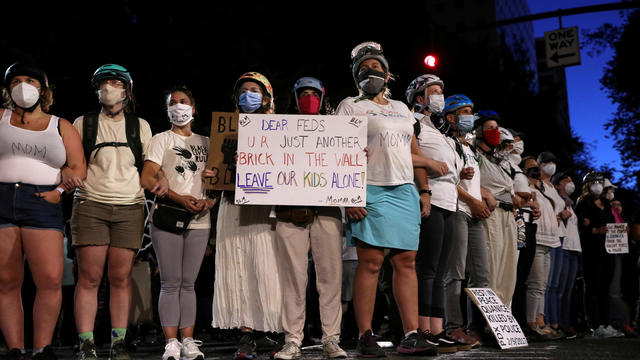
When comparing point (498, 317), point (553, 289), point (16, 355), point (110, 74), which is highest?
point (110, 74)

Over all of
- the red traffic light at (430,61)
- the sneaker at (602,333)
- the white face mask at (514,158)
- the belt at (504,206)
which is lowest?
the sneaker at (602,333)

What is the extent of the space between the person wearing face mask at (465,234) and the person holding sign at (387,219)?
36.1 inches

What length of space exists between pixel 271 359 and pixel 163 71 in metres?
9.90

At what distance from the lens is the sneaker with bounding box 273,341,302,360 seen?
196 inches

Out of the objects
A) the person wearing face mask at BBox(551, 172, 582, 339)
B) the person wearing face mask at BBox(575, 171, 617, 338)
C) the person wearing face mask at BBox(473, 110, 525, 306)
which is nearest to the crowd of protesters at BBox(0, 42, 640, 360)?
the person wearing face mask at BBox(473, 110, 525, 306)

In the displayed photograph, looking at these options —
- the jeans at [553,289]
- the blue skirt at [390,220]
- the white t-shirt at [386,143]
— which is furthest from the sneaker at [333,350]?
the jeans at [553,289]

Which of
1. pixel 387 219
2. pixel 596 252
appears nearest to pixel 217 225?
pixel 387 219

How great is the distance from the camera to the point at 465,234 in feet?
20.9

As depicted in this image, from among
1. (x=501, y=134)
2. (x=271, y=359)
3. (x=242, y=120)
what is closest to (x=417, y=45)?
(x=501, y=134)

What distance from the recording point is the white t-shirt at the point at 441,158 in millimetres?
6031

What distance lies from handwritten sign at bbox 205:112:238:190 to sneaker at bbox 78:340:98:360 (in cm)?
141

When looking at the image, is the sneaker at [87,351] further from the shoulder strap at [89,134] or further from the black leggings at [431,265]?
the black leggings at [431,265]

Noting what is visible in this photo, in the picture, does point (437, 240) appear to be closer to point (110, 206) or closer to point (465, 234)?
point (465, 234)

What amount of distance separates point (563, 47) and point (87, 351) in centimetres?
1213
